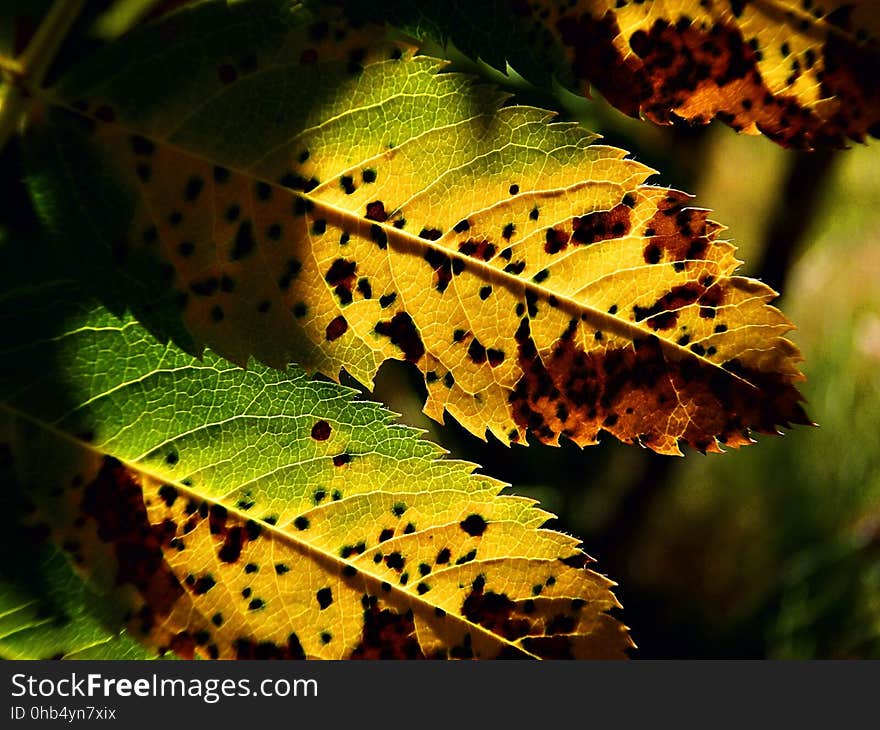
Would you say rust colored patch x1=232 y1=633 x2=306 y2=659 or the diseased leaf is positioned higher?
the diseased leaf

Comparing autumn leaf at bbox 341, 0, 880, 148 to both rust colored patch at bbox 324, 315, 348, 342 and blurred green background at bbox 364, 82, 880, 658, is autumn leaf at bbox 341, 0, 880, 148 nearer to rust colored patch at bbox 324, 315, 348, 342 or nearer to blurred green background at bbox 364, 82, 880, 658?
rust colored patch at bbox 324, 315, 348, 342

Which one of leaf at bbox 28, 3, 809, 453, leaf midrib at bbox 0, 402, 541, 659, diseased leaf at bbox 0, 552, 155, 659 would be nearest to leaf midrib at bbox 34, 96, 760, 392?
leaf at bbox 28, 3, 809, 453

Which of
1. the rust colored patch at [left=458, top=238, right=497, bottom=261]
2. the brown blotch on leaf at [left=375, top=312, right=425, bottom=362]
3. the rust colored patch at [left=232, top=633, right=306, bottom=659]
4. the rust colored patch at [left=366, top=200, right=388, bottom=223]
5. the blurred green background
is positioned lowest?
the blurred green background

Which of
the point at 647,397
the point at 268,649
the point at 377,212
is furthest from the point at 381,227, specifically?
the point at 268,649

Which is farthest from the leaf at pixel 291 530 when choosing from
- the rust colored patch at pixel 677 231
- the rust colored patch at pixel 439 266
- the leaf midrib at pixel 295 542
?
the rust colored patch at pixel 677 231

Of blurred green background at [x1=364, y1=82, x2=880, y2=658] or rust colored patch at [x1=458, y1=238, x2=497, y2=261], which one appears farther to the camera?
blurred green background at [x1=364, y1=82, x2=880, y2=658]

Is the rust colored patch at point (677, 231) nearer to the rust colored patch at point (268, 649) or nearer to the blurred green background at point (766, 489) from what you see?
the rust colored patch at point (268, 649)

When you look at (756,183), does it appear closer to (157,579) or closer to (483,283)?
(483,283)
